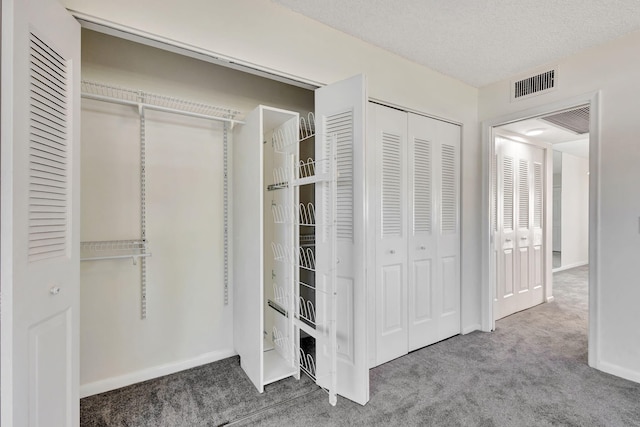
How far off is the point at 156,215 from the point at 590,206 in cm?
358

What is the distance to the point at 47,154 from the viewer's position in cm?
130

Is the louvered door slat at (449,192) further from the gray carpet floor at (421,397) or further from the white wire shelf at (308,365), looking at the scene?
the white wire shelf at (308,365)

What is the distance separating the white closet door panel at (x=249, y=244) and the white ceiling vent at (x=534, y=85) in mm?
2625

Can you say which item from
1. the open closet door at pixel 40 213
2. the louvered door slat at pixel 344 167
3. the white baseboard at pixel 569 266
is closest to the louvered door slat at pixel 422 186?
the louvered door slat at pixel 344 167

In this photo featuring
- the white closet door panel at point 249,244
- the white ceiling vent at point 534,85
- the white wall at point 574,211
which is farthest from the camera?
the white wall at point 574,211

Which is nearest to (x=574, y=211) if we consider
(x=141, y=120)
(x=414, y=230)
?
(x=414, y=230)

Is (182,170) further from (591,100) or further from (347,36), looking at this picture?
(591,100)

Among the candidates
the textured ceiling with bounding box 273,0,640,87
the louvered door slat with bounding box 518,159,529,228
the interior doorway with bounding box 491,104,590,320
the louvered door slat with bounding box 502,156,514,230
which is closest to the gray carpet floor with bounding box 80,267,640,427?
the interior doorway with bounding box 491,104,590,320

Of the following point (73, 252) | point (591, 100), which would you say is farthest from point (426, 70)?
point (73, 252)

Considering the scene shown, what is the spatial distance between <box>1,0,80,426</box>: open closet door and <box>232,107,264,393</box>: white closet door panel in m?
0.98

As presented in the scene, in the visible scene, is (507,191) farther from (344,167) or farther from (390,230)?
(344,167)

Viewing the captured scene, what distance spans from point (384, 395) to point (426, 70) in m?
2.85

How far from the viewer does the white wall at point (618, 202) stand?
2.29 meters

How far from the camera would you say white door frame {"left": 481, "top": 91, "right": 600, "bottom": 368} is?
96.7 inches
